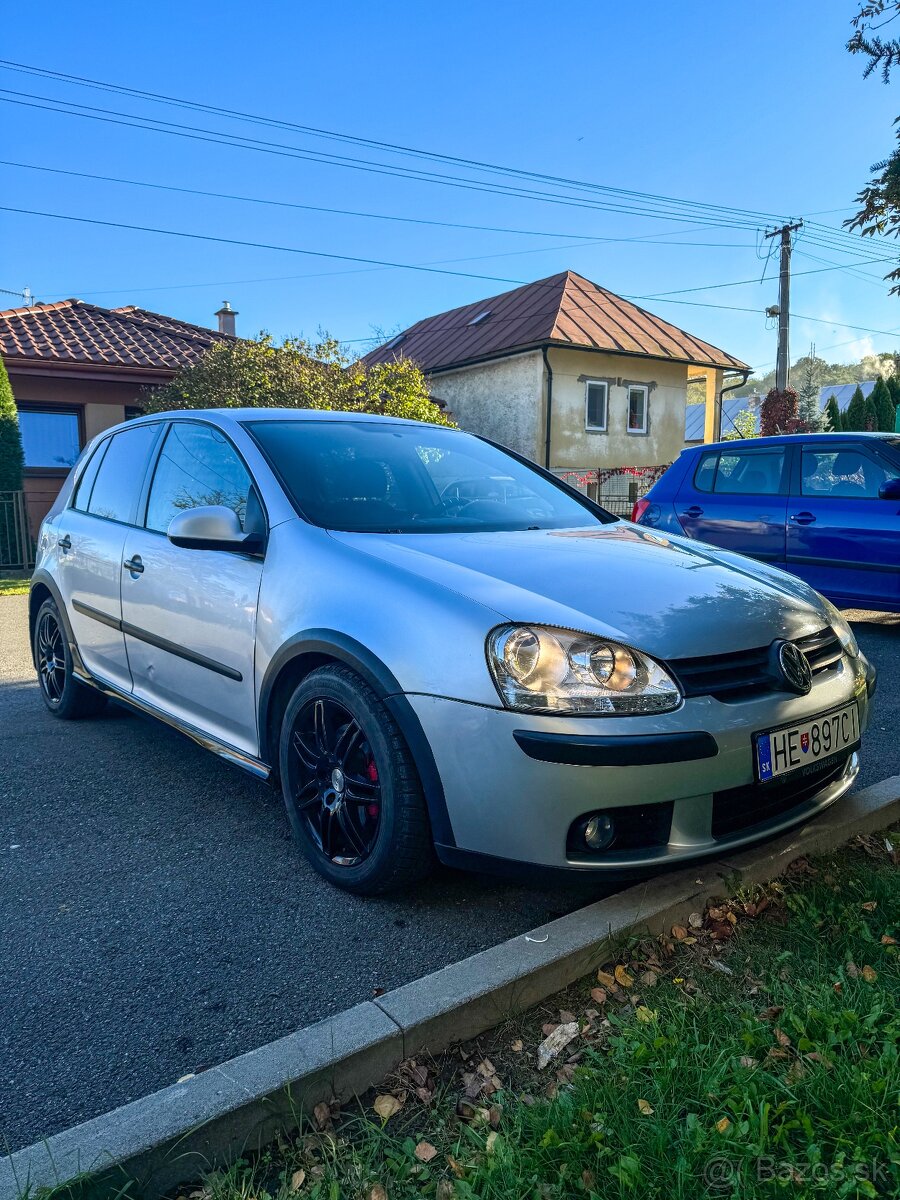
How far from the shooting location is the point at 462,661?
2408 mm

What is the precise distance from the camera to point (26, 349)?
52.0 feet

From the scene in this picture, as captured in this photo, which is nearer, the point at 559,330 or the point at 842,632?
the point at 842,632

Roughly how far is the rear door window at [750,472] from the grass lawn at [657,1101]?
5.71m

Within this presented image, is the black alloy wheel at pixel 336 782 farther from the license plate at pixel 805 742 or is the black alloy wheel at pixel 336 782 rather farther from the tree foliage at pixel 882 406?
the tree foliage at pixel 882 406

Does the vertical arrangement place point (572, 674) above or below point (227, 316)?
below

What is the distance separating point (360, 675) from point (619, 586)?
817 millimetres

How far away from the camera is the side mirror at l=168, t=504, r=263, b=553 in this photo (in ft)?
10.2

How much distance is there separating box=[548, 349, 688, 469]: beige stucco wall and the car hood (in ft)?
64.2

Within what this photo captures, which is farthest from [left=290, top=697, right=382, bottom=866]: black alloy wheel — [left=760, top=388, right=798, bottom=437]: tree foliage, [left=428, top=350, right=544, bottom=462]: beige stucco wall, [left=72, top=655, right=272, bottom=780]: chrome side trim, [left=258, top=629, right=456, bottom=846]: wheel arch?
[left=760, top=388, right=798, bottom=437]: tree foliage

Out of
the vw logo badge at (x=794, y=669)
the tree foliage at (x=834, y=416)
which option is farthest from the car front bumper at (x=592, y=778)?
the tree foliage at (x=834, y=416)

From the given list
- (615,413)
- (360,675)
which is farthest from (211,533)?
(615,413)

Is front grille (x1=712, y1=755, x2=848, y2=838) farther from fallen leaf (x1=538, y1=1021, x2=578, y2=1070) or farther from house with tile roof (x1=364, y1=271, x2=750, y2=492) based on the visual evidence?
house with tile roof (x1=364, y1=271, x2=750, y2=492)

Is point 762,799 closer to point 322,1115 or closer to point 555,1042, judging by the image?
point 555,1042

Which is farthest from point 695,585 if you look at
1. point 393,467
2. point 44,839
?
point 44,839
